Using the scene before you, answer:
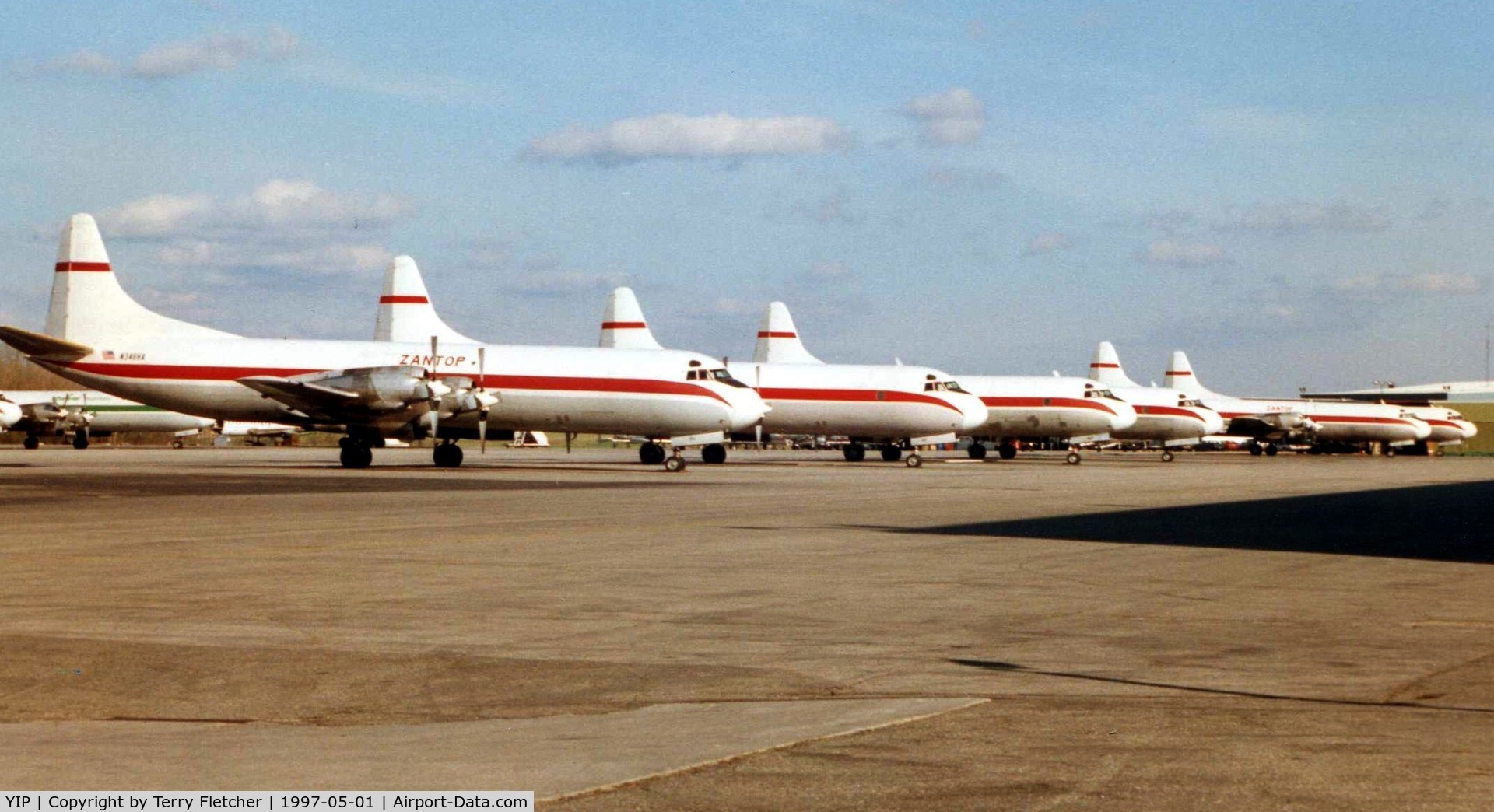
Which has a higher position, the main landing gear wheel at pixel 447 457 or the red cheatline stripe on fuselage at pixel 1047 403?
the red cheatline stripe on fuselage at pixel 1047 403

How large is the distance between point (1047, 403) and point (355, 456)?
37.4 meters

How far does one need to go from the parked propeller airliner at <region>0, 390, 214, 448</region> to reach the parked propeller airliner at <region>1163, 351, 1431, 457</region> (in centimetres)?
7403

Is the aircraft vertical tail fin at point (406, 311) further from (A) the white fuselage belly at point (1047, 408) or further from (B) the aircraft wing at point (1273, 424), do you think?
(B) the aircraft wing at point (1273, 424)

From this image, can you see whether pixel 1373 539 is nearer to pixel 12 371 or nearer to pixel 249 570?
pixel 249 570

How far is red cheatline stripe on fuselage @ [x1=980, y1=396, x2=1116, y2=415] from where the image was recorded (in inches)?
3012

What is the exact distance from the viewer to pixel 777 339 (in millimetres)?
79750

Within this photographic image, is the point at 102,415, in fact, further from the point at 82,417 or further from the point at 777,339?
the point at 777,339

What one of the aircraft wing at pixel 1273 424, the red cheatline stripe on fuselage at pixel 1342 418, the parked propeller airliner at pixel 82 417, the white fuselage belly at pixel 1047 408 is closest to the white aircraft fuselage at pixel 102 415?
the parked propeller airliner at pixel 82 417

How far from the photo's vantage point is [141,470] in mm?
50062

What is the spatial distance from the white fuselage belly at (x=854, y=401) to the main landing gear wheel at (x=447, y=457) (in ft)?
51.4

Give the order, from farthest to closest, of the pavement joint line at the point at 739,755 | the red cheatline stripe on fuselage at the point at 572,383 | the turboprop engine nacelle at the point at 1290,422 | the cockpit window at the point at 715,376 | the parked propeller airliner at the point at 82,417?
the turboprop engine nacelle at the point at 1290,422
the parked propeller airliner at the point at 82,417
the cockpit window at the point at 715,376
the red cheatline stripe on fuselage at the point at 572,383
the pavement joint line at the point at 739,755

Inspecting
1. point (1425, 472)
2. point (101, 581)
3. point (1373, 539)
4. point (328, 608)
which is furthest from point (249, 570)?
point (1425, 472)

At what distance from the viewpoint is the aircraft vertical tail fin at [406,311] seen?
64.6m

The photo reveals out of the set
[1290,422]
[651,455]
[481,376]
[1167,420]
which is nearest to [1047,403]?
[1167,420]
